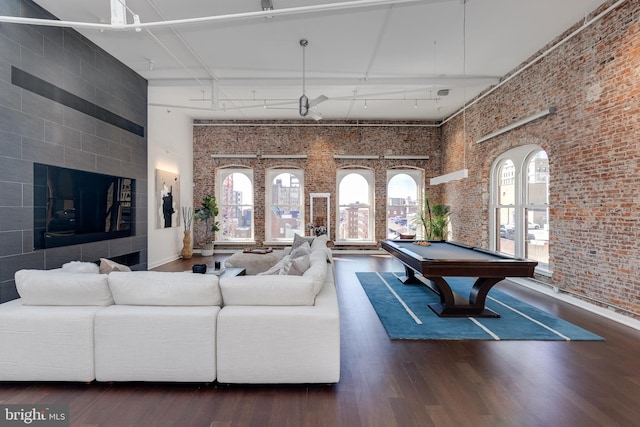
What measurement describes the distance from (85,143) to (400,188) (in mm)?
7787

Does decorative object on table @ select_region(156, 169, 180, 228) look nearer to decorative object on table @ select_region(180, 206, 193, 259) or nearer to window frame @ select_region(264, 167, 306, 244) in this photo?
decorative object on table @ select_region(180, 206, 193, 259)

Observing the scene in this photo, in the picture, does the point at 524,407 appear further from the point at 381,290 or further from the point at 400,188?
the point at 400,188

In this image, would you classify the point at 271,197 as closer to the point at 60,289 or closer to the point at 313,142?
the point at 313,142

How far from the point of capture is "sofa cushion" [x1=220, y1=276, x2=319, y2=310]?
95.4 inches

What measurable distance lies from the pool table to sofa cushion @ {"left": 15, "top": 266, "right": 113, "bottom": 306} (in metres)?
3.15

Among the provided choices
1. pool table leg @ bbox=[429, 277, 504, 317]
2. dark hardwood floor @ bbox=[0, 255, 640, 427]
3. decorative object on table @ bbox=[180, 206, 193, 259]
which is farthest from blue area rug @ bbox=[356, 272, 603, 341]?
decorative object on table @ bbox=[180, 206, 193, 259]

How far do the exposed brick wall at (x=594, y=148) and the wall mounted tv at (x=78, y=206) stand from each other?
7269mm

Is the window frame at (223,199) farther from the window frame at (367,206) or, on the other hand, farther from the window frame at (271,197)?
the window frame at (367,206)

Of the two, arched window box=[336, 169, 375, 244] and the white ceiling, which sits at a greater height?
the white ceiling

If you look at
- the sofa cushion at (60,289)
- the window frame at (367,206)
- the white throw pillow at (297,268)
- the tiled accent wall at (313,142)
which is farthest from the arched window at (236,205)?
the sofa cushion at (60,289)

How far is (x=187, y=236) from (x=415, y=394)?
7.57 meters

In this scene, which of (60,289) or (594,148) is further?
(594,148)

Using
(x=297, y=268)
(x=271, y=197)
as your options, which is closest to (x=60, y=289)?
(x=297, y=268)

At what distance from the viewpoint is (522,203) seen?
5.77 meters
